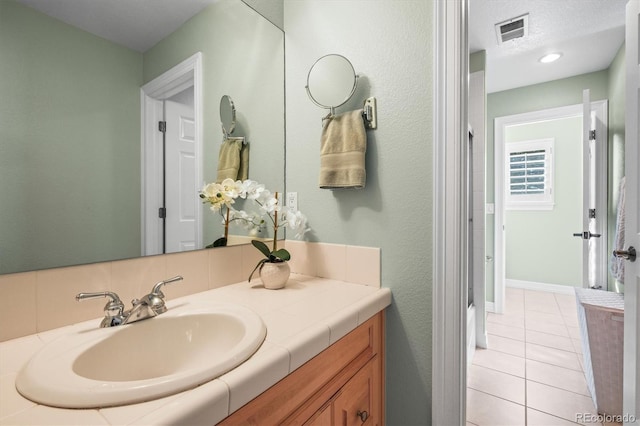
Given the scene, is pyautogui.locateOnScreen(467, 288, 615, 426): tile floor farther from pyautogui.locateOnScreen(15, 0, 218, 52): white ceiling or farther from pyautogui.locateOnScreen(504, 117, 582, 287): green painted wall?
pyautogui.locateOnScreen(15, 0, 218, 52): white ceiling

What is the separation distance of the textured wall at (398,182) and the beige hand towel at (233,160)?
0.38 meters

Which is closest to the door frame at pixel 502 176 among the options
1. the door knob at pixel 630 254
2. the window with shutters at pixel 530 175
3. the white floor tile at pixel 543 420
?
the window with shutters at pixel 530 175

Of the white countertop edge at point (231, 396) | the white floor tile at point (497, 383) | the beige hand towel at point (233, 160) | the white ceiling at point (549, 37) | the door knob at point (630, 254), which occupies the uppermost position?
the white ceiling at point (549, 37)

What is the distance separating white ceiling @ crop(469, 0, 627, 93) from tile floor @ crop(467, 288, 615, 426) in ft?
7.85

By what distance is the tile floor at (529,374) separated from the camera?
62.5 inches

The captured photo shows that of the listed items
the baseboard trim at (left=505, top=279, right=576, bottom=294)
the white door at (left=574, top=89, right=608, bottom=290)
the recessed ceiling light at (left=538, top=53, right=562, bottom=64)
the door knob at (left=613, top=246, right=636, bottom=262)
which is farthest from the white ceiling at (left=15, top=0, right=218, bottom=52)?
the baseboard trim at (left=505, top=279, right=576, bottom=294)

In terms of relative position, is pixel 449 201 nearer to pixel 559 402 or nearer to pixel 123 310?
pixel 123 310

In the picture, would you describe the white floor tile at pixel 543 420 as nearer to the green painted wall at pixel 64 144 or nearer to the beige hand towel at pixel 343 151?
the beige hand towel at pixel 343 151

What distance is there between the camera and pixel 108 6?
85 cm

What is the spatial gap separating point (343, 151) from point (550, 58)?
2736 millimetres

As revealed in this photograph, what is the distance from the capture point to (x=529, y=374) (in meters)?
1.95

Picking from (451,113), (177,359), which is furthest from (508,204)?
(177,359)

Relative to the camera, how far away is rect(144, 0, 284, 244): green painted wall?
3.48 feet

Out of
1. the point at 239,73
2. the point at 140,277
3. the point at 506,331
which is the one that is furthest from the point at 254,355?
the point at 506,331
